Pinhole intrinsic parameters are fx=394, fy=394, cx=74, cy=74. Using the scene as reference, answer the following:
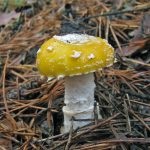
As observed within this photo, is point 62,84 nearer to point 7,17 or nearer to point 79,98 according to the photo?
point 79,98

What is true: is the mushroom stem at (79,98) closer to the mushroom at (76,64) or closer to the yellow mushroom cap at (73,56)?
the mushroom at (76,64)

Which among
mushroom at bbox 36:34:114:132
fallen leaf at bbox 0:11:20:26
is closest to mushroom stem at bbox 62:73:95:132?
mushroom at bbox 36:34:114:132

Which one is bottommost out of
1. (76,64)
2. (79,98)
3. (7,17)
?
(7,17)

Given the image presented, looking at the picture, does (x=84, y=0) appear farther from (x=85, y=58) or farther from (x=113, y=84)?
(x=85, y=58)

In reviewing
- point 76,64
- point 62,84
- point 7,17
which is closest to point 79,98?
point 76,64

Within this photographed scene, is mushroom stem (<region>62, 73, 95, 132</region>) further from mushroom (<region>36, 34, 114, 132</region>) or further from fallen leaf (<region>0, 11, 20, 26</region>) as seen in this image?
fallen leaf (<region>0, 11, 20, 26</region>)

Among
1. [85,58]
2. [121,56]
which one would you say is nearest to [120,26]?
[121,56]
